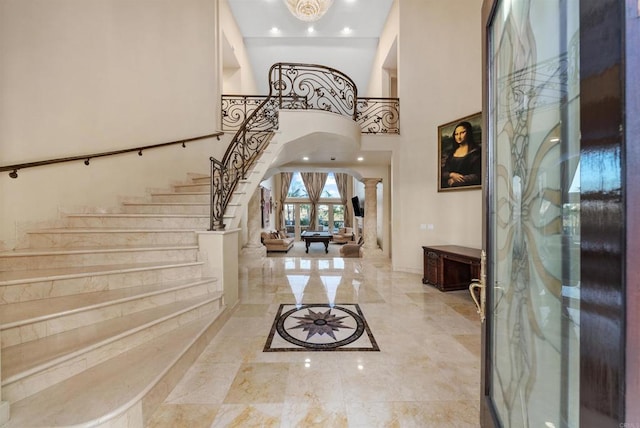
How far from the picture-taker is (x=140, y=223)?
3.44 m

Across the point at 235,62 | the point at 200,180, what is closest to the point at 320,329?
the point at 200,180

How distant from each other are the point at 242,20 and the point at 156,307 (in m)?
7.42

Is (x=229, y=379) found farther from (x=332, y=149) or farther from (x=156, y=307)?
(x=332, y=149)

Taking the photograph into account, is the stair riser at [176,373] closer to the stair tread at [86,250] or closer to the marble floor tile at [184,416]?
the marble floor tile at [184,416]

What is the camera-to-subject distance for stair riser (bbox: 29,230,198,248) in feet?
9.37

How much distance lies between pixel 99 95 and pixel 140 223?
2.04 metres

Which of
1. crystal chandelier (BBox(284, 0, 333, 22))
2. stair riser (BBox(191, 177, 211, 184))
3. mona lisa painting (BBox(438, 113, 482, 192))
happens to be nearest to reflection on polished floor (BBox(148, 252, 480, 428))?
mona lisa painting (BBox(438, 113, 482, 192))

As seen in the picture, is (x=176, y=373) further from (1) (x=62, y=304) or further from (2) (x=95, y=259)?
(2) (x=95, y=259)

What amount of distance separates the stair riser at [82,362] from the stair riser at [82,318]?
26 cm

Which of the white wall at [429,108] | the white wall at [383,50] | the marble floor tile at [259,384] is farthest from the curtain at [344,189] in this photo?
the marble floor tile at [259,384]

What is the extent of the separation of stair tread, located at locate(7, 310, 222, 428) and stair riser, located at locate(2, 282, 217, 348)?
15.5 inches

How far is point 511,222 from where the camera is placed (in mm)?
1116

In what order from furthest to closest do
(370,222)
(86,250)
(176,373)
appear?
(370,222), (86,250), (176,373)

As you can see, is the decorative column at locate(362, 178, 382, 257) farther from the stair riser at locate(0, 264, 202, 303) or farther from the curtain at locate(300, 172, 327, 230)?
the curtain at locate(300, 172, 327, 230)
